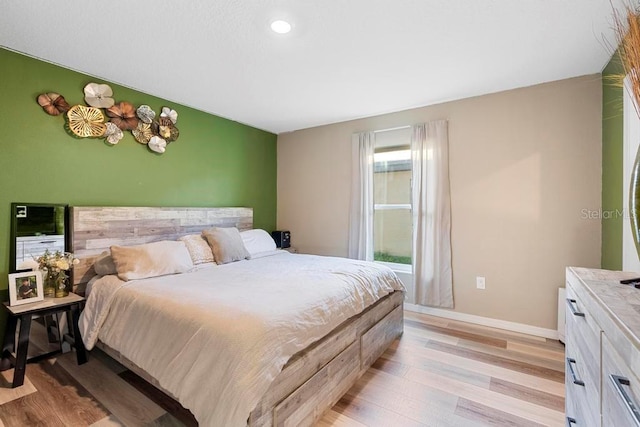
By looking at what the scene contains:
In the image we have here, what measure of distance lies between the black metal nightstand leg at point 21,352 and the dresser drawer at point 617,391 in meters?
2.95

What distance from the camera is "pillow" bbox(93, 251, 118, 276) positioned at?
90.5 inches

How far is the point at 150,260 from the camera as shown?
233 cm

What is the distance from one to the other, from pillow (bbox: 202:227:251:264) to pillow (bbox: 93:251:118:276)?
0.84 metres

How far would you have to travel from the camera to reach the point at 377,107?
3365mm

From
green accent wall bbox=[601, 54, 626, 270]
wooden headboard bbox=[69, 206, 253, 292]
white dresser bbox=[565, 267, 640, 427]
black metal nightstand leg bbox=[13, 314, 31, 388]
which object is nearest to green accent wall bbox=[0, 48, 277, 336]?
wooden headboard bbox=[69, 206, 253, 292]

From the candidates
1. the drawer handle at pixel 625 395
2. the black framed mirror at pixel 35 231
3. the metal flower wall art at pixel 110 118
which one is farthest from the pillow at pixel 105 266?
the drawer handle at pixel 625 395

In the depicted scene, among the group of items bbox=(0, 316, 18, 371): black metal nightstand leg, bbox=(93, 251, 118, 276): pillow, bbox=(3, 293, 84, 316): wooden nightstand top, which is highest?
bbox=(93, 251, 118, 276): pillow

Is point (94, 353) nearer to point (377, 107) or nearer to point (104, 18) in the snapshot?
point (104, 18)

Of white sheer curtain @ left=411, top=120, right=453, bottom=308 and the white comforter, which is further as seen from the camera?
white sheer curtain @ left=411, top=120, right=453, bottom=308

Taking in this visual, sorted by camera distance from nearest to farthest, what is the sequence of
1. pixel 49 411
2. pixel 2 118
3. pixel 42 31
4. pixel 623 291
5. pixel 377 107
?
1. pixel 623 291
2. pixel 49 411
3. pixel 42 31
4. pixel 2 118
5. pixel 377 107

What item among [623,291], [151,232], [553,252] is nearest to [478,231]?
[553,252]

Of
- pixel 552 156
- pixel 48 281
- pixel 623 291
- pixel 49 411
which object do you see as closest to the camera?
pixel 623 291

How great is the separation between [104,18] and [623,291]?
293 centimetres

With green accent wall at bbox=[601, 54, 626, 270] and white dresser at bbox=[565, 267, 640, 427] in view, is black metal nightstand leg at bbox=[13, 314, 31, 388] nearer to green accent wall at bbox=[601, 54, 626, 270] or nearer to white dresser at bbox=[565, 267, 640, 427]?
white dresser at bbox=[565, 267, 640, 427]
